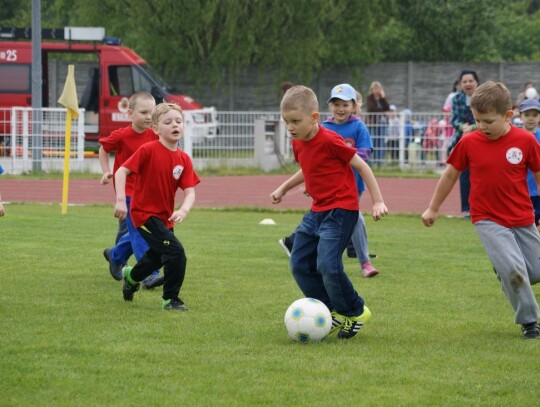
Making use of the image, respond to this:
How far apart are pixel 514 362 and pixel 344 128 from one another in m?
4.42

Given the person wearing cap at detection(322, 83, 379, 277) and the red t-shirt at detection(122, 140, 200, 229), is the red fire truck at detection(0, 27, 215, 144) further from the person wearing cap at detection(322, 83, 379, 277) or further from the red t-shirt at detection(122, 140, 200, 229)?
the red t-shirt at detection(122, 140, 200, 229)

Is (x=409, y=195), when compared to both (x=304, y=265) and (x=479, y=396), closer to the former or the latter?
(x=304, y=265)

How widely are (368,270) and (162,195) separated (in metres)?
2.82

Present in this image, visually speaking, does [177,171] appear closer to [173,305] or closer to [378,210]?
[173,305]

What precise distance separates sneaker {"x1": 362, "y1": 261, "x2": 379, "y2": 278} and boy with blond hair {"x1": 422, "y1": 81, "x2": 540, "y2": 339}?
3.03m

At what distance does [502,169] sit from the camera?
7.54 m

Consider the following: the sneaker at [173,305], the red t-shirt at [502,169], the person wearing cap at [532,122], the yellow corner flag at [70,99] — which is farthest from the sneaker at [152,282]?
the yellow corner flag at [70,99]

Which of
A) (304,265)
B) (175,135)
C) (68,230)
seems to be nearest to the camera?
(304,265)

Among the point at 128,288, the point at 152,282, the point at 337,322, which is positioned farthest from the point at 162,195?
the point at 337,322

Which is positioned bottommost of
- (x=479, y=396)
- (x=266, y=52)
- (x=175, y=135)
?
(x=479, y=396)

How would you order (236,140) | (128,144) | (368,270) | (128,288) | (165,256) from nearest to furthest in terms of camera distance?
(165,256)
(128,288)
(128,144)
(368,270)
(236,140)

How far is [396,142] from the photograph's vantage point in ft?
83.3

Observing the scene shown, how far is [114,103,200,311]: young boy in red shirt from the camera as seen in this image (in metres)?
8.45

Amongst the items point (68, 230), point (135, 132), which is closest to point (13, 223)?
point (68, 230)
